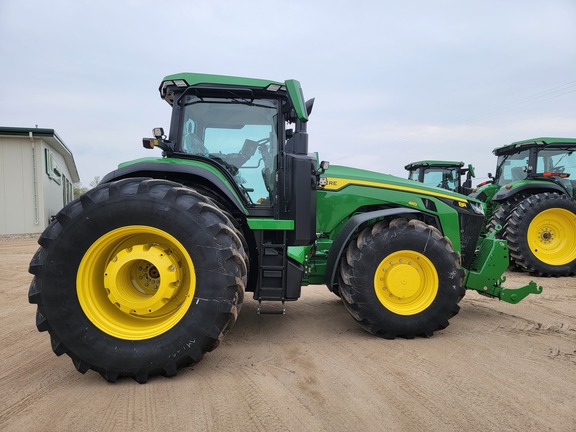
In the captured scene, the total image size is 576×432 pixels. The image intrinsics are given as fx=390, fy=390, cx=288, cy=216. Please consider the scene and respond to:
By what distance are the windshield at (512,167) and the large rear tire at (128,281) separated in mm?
7543

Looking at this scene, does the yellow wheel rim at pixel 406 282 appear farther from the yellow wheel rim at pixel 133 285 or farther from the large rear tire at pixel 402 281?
the yellow wheel rim at pixel 133 285

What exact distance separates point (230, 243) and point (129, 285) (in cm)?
83

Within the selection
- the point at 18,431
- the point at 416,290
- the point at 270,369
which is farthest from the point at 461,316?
the point at 18,431

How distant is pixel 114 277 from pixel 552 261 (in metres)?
7.27

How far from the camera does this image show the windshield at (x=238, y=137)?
3.52m

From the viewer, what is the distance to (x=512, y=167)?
27.8 feet

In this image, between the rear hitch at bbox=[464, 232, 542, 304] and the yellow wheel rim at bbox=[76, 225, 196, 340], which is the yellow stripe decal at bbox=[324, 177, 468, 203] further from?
the yellow wheel rim at bbox=[76, 225, 196, 340]

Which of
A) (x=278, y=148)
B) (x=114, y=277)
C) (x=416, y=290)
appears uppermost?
(x=278, y=148)

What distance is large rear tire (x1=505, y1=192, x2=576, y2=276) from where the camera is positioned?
6.80 metres

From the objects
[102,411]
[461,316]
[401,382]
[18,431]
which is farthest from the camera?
[461,316]

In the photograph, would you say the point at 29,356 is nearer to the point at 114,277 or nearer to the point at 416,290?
the point at 114,277

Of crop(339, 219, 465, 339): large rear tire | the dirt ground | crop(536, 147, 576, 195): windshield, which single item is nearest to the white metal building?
the dirt ground

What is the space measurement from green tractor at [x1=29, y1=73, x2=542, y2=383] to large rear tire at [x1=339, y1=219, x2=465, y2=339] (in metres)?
Result: 0.01

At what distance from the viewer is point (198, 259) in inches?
105
